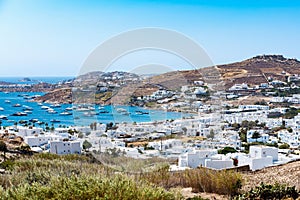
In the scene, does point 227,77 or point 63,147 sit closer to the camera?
point 63,147

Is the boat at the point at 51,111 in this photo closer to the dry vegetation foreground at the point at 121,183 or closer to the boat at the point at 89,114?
the boat at the point at 89,114

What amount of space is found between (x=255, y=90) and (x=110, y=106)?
34.8m

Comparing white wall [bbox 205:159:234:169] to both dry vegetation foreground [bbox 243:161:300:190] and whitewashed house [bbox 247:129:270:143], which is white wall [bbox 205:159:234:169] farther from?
whitewashed house [bbox 247:129:270:143]

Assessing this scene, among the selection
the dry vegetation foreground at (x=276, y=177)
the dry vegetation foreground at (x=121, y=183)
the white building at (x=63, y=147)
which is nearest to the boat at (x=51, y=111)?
the white building at (x=63, y=147)

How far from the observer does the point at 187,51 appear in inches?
316

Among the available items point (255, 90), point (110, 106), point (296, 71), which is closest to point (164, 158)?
point (110, 106)

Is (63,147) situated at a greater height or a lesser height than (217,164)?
lesser

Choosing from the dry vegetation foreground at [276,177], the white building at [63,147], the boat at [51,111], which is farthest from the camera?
the boat at [51,111]

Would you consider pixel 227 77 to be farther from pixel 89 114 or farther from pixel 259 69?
pixel 89 114

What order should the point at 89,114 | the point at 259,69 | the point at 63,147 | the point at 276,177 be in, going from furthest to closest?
the point at 259,69 < the point at 63,147 < the point at 89,114 < the point at 276,177

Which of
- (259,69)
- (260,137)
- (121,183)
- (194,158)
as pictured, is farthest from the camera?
(259,69)

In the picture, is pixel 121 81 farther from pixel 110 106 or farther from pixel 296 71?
pixel 296 71

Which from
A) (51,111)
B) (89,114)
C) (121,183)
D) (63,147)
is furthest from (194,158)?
(51,111)

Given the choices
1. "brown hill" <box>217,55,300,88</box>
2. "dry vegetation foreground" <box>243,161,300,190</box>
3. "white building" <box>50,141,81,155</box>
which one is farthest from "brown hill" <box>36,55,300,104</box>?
"dry vegetation foreground" <box>243,161,300,190</box>
